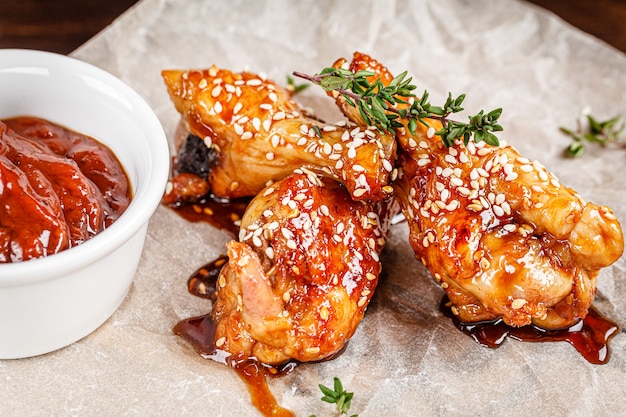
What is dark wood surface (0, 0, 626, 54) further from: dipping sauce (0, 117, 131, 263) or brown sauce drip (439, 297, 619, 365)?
brown sauce drip (439, 297, 619, 365)

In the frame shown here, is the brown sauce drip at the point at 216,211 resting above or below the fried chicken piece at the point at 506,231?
below

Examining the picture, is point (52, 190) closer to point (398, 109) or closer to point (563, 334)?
point (398, 109)

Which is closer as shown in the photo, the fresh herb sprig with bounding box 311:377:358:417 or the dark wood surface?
the fresh herb sprig with bounding box 311:377:358:417

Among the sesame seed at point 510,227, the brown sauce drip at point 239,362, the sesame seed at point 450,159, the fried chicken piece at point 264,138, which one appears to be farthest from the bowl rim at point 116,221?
the sesame seed at point 510,227

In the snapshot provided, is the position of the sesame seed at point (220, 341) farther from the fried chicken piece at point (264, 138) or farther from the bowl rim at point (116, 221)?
the fried chicken piece at point (264, 138)

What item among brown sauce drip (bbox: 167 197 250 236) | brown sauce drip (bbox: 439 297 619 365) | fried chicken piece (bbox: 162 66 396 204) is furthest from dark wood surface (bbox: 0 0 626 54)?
brown sauce drip (bbox: 439 297 619 365)

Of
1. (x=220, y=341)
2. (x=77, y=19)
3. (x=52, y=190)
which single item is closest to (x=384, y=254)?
(x=220, y=341)
